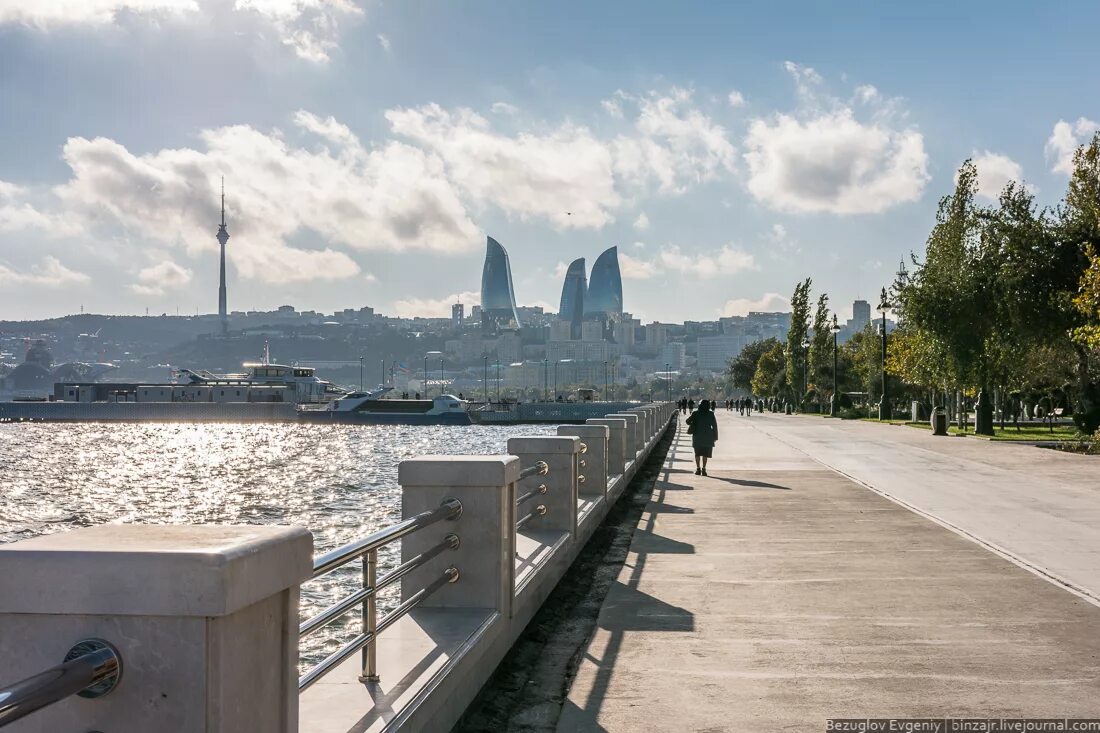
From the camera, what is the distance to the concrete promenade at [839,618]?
20.7 feet

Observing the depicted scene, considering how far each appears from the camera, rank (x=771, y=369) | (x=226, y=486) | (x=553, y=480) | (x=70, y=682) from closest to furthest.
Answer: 1. (x=70, y=682)
2. (x=553, y=480)
3. (x=226, y=486)
4. (x=771, y=369)

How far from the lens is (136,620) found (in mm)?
3074

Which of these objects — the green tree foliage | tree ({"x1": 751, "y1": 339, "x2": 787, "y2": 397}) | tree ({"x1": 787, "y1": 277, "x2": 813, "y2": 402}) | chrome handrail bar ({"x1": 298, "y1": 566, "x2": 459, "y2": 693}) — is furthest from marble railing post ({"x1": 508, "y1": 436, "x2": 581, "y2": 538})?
tree ({"x1": 751, "y1": 339, "x2": 787, "y2": 397})

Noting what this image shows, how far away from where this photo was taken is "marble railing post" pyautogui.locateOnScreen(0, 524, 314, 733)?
3033 millimetres

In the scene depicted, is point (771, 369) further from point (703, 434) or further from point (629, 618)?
point (629, 618)

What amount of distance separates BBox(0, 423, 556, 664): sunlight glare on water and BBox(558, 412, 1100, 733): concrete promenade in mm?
6195

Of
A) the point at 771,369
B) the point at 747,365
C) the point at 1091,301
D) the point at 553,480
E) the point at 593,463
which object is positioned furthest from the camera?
the point at 747,365

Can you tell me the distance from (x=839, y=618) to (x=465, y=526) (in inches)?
140

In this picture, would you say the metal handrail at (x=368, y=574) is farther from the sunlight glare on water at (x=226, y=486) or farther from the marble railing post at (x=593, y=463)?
the sunlight glare on water at (x=226, y=486)

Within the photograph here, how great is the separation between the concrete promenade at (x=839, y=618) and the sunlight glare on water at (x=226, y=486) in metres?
6.19

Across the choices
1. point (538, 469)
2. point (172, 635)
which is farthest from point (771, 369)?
point (172, 635)

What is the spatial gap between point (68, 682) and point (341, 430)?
135 metres

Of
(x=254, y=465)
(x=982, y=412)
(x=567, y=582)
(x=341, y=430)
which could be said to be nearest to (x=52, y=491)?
(x=254, y=465)

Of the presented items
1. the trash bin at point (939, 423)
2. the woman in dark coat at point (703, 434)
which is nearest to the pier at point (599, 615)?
the woman in dark coat at point (703, 434)
